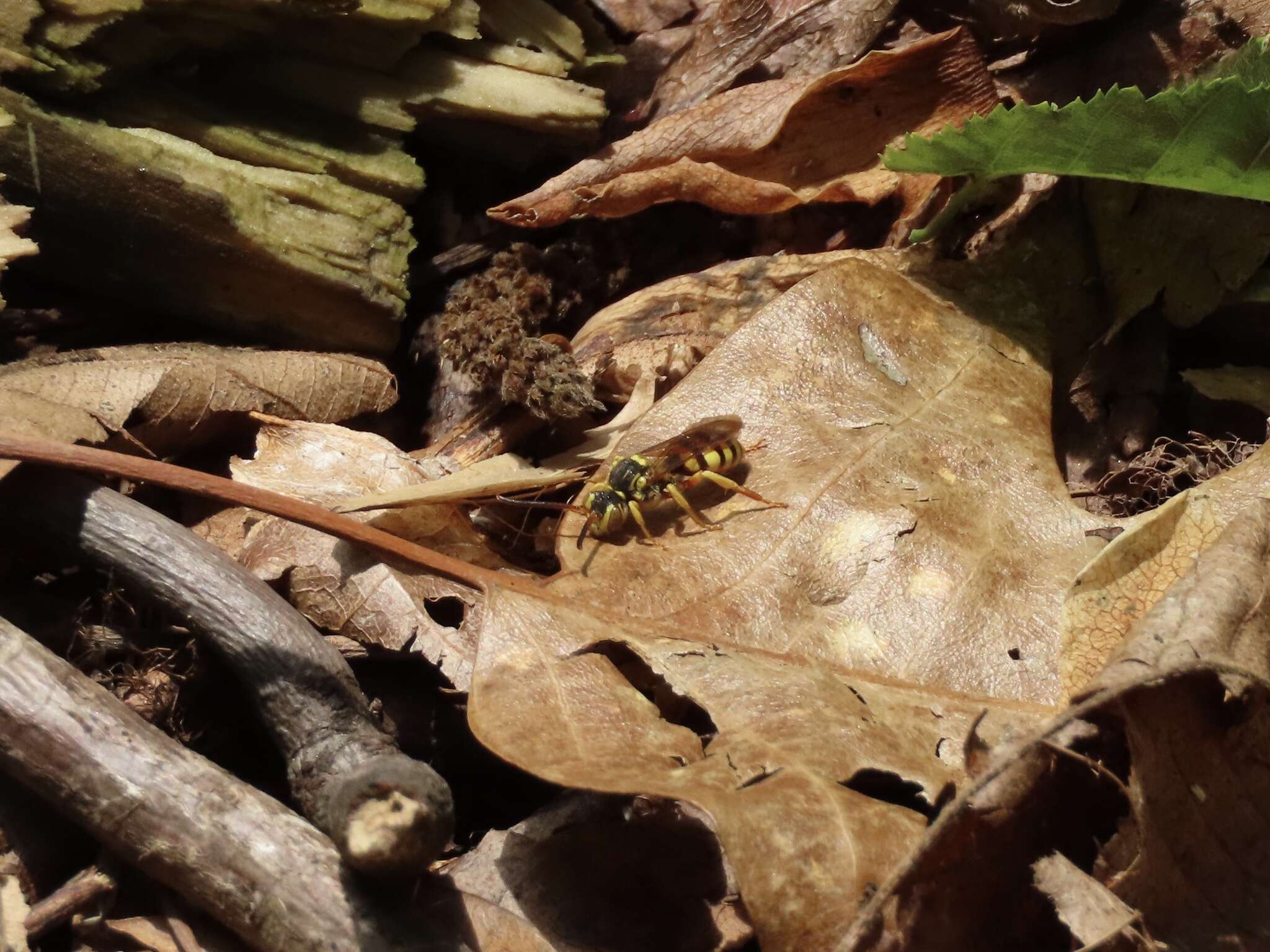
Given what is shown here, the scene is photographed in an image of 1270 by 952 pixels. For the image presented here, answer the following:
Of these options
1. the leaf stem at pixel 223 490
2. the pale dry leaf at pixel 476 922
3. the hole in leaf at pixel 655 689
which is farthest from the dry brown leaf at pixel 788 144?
the pale dry leaf at pixel 476 922

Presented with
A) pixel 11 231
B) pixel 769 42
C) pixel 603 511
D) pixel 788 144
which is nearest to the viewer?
pixel 603 511

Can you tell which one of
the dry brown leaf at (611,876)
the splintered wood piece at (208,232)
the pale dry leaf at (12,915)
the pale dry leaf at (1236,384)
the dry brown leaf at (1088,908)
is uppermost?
the splintered wood piece at (208,232)

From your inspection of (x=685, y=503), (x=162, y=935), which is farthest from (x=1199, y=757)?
(x=162, y=935)

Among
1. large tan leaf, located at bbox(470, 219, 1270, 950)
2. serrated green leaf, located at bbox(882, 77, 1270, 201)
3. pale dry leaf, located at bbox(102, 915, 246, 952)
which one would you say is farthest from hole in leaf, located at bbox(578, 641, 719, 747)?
serrated green leaf, located at bbox(882, 77, 1270, 201)

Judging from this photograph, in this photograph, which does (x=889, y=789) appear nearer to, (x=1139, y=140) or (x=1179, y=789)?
(x=1179, y=789)

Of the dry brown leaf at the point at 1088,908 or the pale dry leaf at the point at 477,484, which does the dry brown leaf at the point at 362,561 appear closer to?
the pale dry leaf at the point at 477,484
